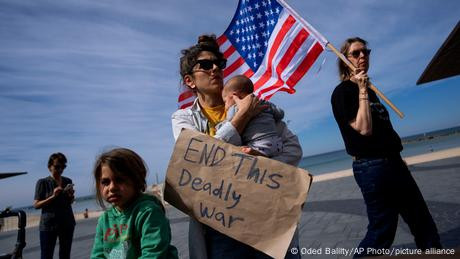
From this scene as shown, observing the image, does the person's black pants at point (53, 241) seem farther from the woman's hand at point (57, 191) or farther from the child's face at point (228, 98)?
the child's face at point (228, 98)

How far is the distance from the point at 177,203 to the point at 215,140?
38cm

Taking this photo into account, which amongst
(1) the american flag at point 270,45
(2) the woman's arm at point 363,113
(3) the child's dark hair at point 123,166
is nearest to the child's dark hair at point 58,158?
(1) the american flag at point 270,45

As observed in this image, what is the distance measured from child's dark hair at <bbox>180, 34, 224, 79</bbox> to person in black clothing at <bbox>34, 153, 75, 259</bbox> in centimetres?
360

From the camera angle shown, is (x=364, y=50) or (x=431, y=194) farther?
(x=431, y=194)

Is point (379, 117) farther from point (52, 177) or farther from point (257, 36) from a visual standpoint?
point (52, 177)

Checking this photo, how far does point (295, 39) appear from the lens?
4.12 m

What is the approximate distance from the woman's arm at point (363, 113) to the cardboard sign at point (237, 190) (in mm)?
1129

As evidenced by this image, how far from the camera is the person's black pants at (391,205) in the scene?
2443 millimetres

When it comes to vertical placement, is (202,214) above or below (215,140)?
below

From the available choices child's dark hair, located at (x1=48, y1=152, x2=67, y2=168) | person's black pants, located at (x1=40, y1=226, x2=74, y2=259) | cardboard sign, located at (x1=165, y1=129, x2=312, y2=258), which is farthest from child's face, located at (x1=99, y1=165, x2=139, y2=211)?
child's dark hair, located at (x1=48, y1=152, x2=67, y2=168)

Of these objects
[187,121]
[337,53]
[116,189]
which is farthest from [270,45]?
[116,189]

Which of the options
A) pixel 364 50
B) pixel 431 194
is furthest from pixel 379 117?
pixel 431 194

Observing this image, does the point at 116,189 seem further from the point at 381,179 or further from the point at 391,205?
the point at 391,205

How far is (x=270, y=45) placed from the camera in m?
4.28
